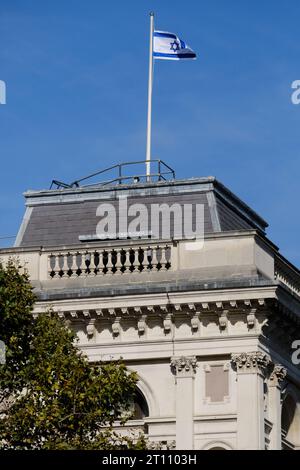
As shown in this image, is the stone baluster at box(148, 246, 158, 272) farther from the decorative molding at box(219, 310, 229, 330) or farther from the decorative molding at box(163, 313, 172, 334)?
the decorative molding at box(219, 310, 229, 330)

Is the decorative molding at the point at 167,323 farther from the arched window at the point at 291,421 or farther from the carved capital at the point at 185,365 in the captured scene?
the arched window at the point at 291,421

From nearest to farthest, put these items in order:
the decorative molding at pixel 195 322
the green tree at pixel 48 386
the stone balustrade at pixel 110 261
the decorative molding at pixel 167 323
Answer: the green tree at pixel 48 386
the decorative molding at pixel 195 322
the decorative molding at pixel 167 323
the stone balustrade at pixel 110 261

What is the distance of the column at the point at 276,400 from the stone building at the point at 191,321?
3 cm

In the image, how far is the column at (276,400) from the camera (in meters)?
64.1

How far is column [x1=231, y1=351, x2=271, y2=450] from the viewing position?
62.5 metres

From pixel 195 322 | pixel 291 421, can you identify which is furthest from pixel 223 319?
pixel 291 421

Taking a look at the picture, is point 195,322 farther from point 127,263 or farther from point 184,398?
point 127,263

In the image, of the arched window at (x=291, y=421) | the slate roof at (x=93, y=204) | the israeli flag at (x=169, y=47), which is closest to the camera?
the arched window at (x=291, y=421)

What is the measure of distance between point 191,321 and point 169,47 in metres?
14.3

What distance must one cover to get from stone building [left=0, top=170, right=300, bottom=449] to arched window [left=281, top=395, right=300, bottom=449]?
0.31 feet

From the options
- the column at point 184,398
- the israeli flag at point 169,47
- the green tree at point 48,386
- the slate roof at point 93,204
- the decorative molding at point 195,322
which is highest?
the israeli flag at point 169,47

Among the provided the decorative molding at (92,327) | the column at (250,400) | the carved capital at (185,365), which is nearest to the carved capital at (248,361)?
the column at (250,400)
